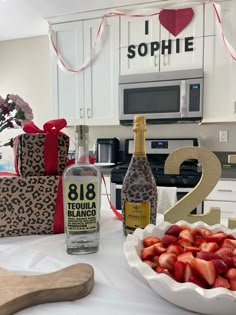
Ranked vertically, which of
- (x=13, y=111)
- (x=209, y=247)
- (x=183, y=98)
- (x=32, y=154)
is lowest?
(x=209, y=247)

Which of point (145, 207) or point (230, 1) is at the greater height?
point (230, 1)

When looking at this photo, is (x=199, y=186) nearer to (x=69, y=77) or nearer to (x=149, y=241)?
(x=149, y=241)

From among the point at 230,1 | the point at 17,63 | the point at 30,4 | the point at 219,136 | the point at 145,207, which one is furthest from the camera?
the point at 17,63

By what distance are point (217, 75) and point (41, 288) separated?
2257 millimetres

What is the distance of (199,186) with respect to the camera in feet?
2.59

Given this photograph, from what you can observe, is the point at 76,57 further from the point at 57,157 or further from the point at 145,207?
the point at 145,207

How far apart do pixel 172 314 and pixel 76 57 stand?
8.60 ft

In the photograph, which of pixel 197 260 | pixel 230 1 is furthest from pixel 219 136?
pixel 197 260

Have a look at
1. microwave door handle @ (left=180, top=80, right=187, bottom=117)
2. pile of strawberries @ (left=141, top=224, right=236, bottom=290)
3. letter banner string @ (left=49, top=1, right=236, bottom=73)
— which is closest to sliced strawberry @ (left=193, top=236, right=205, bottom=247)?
pile of strawberries @ (left=141, top=224, right=236, bottom=290)

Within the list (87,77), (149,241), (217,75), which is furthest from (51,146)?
(87,77)

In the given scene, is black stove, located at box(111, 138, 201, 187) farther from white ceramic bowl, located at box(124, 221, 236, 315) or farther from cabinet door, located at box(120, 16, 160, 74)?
white ceramic bowl, located at box(124, 221, 236, 315)

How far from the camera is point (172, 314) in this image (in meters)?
0.41

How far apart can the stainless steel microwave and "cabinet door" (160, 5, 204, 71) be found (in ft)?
0.31

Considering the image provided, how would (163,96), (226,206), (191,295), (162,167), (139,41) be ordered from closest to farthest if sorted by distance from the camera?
(191,295)
(226,206)
(162,167)
(163,96)
(139,41)
